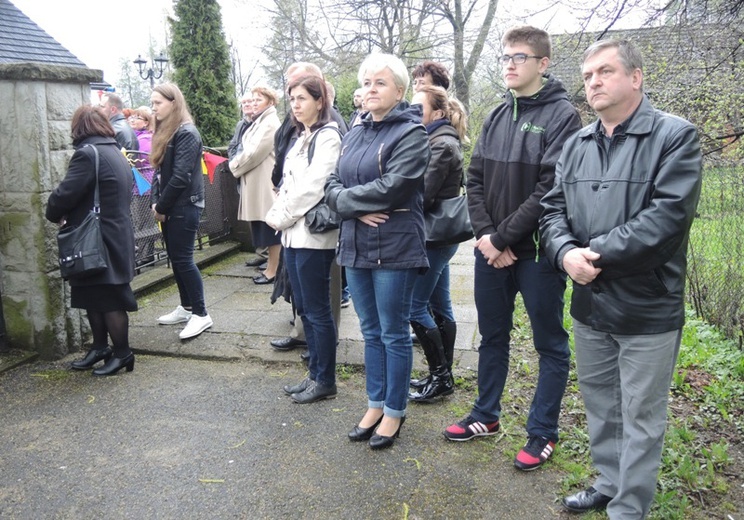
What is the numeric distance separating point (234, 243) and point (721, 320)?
229 inches

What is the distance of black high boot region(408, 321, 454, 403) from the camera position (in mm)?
4020

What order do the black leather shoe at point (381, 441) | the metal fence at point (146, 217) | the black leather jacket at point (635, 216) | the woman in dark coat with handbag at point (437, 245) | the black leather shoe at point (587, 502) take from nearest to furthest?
the black leather jacket at point (635, 216)
the black leather shoe at point (587, 502)
the black leather shoe at point (381, 441)
the woman in dark coat with handbag at point (437, 245)
the metal fence at point (146, 217)

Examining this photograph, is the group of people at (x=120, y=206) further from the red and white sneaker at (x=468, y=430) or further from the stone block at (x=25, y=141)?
the red and white sneaker at (x=468, y=430)

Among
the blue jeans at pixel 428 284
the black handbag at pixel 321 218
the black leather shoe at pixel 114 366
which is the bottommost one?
the black leather shoe at pixel 114 366

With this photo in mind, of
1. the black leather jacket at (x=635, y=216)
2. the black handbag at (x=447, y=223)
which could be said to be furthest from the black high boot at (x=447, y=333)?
the black leather jacket at (x=635, y=216)

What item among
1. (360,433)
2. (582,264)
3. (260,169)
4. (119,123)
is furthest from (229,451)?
(119,123)

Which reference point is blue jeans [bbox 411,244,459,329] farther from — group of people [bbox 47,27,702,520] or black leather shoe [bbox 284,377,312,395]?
black leather shoe [bbox 284,377,312,395]

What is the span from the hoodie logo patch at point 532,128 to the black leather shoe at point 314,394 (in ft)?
6.55

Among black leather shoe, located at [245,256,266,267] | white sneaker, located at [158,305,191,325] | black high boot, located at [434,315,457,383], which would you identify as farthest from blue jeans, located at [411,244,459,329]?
black leather shoe, located at [245,256,266,267]

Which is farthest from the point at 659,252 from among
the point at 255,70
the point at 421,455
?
the point at 255,70

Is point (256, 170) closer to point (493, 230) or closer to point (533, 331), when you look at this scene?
point (493, 230)

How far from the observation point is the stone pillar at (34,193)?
14.7 ft

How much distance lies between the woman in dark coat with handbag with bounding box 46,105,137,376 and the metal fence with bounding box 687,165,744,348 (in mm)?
4068

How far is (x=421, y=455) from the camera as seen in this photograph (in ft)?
11.1
